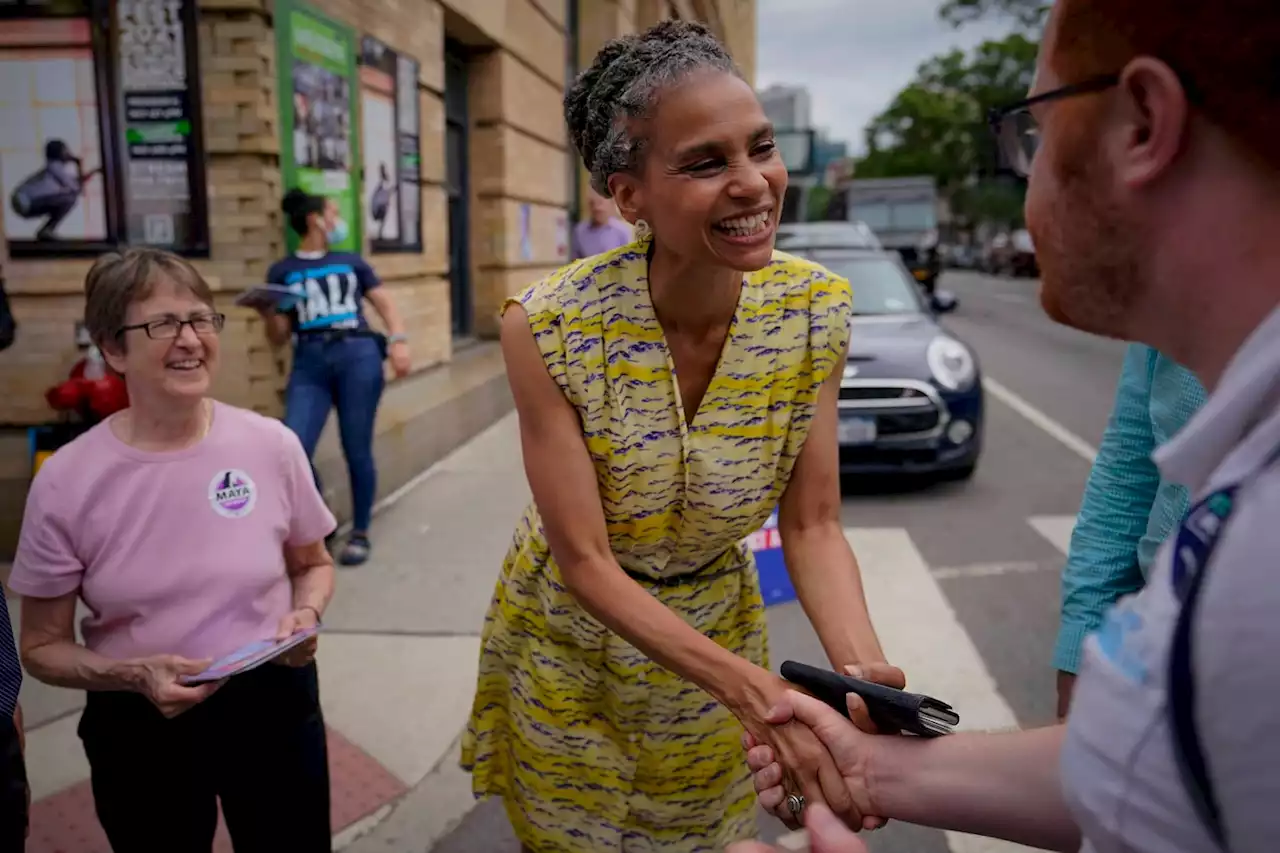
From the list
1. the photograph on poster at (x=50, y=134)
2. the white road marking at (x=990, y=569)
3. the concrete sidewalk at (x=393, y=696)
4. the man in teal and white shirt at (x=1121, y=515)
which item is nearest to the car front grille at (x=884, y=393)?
the white road marking at (x=990, y=569)

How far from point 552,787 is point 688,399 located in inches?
32.7

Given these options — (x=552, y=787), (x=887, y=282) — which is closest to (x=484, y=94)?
(x=887, y=282)

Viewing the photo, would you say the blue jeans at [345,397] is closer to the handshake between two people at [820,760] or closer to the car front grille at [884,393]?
the car front grille at [884,393]

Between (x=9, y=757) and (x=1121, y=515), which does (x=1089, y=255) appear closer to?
(x=1121, y=515)

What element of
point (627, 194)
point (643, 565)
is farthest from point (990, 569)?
point (627, 194)

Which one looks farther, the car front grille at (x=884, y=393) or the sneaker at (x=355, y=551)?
the car front grille at (x=884, y=393)

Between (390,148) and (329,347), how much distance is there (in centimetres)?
259

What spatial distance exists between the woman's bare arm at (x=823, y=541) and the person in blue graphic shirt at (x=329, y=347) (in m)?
3.75

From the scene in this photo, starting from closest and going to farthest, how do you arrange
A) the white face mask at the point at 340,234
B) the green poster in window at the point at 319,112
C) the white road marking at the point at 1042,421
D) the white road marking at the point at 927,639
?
the white road marking at the point at 927,639, the green poster in window at the point at 319,112, the white face mask at the point at 340,234, the white road marking at the point at 1042,421

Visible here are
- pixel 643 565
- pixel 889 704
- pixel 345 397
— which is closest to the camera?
pixel 889 704

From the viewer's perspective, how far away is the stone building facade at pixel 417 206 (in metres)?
5.33

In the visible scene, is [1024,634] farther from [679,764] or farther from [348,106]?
[348,106]

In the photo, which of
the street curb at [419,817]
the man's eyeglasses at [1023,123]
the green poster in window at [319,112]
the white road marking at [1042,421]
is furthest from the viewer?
the white road marking at [1042,421]

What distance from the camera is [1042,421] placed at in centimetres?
914
